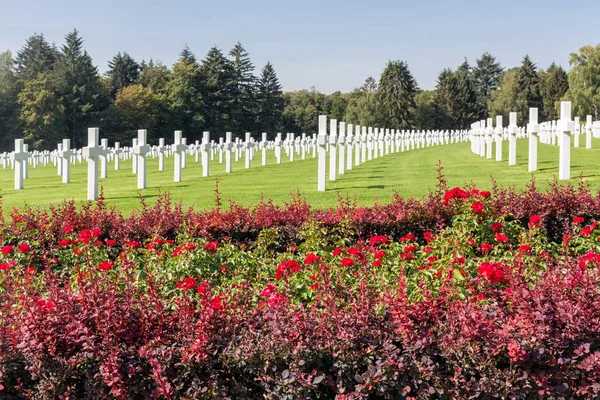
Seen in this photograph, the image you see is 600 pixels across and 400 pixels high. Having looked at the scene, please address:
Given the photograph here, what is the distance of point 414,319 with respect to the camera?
396 cm

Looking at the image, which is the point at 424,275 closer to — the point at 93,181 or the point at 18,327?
the point at 18,327

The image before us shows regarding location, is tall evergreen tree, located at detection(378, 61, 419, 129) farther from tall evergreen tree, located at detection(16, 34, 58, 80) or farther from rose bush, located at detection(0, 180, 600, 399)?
rose bush, located at detection(0, 180, 600, 399)

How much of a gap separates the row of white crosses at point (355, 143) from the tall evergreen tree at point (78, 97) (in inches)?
1567

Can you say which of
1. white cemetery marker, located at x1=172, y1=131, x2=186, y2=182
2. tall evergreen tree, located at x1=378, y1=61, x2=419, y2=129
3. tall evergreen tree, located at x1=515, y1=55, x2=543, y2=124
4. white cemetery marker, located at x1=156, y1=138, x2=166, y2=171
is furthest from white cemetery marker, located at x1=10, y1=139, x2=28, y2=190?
tall evergreen tree, located at x1=515, y1=55, x2=543, y2=124

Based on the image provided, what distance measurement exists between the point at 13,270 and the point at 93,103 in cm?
7480

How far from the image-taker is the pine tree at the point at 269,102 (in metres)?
95.5

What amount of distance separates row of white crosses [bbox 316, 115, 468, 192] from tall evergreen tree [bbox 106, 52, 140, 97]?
170 feet

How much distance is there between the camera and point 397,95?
10238cm

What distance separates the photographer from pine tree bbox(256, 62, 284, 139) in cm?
9550

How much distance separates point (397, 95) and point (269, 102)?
20.7m

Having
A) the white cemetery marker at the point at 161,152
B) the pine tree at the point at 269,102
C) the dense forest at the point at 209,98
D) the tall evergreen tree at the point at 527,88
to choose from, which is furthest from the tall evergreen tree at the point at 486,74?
the white cemetery marker at the point at 161,152

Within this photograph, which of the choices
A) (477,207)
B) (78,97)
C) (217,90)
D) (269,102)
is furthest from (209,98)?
(477,207)

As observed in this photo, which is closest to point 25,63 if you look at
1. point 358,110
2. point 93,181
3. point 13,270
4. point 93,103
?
point 93,103

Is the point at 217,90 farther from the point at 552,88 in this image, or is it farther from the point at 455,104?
the point at 552,88
